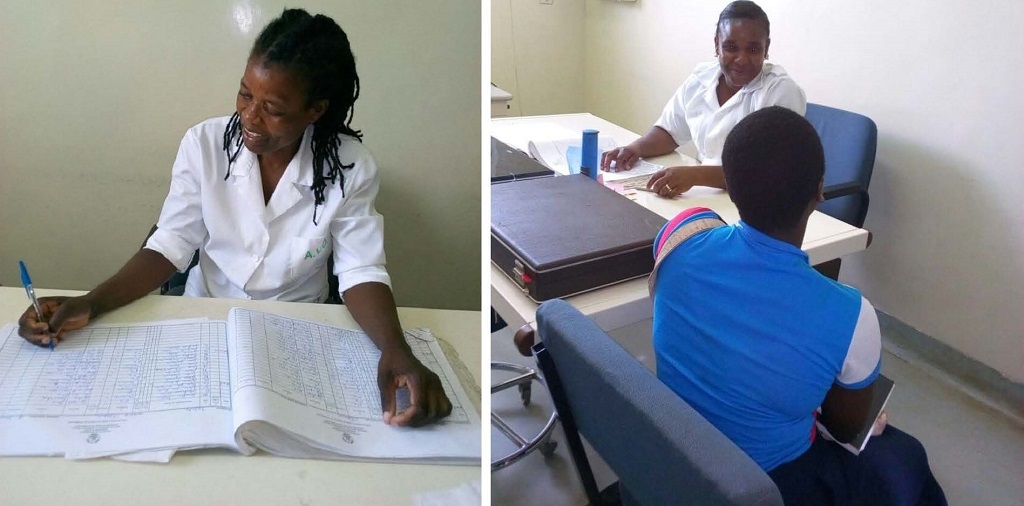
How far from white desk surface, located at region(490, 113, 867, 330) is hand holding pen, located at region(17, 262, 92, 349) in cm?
46

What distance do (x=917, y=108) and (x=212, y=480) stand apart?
1342mm

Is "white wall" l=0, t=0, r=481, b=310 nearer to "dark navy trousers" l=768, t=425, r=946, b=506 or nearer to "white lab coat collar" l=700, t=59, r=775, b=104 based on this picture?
"dark navy trousers" l=768, t=425, r=946, b=506

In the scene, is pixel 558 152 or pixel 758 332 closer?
pixel 758 332

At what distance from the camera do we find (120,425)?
535 mm

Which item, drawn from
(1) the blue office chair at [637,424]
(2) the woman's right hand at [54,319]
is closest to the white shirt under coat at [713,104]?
(1) the blue office chair at [637,424]

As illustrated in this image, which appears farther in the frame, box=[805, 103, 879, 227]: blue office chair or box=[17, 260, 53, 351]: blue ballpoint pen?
box=[805, 103, 879, 227]: blue office chair

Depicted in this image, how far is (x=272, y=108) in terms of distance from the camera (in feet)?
2.18

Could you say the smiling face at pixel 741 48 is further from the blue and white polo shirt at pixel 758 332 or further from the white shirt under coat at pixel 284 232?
the white shirt under coat at pixel 284 232

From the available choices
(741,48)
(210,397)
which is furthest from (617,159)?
(210,397)

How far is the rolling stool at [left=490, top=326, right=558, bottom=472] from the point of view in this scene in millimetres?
1261

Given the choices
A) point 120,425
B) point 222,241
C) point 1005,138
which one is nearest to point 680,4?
point 1005,138

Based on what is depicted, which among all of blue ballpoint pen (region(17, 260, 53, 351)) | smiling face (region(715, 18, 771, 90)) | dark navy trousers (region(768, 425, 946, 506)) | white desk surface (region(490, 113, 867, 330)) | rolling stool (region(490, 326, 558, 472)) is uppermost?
smiling face (region(715, 18, 771, 90))

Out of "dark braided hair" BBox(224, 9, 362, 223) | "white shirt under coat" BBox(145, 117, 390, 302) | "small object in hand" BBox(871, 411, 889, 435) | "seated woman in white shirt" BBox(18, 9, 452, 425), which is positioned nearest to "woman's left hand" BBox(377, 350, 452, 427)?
A: "seated woman in white shirt" BBox(18, 9, 452, 425)

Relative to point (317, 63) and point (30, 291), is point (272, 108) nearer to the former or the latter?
point (317, 63)
